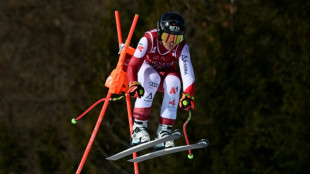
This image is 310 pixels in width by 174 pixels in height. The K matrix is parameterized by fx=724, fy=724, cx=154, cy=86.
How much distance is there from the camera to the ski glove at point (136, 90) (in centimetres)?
685

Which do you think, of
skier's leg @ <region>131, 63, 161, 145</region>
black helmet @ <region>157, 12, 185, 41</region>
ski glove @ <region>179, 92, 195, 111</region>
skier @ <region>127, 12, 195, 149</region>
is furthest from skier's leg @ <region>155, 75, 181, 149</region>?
black helmet @ <region>157, 12, 185, 41</region>

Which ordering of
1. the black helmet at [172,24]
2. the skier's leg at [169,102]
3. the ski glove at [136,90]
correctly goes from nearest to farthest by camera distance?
the ski glove at [136,90] < the black helmet at [172,24] < the skier's leg at [169,102]

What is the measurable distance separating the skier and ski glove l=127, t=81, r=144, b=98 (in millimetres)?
92

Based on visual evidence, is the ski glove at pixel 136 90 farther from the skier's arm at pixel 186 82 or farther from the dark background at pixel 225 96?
the dark background at pixel 225 96

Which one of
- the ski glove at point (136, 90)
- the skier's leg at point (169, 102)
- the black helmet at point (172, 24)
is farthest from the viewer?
the skier's leg at point (169, 102)

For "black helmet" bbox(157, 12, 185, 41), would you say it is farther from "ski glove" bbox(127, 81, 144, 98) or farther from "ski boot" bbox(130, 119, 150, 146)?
"ski boot" bbox(130, 119, 150, 146)

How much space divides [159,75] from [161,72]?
8 cm

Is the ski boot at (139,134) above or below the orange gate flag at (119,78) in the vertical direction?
below

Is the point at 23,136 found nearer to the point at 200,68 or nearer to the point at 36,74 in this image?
the point at 36,74

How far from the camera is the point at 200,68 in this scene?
19719mm

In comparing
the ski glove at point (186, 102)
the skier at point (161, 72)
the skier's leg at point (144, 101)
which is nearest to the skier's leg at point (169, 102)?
the skier at point (161, 72)

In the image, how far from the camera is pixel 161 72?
7.38 m

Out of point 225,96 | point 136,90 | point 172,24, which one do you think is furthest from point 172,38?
point 225,96

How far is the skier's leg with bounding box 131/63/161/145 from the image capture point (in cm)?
722
